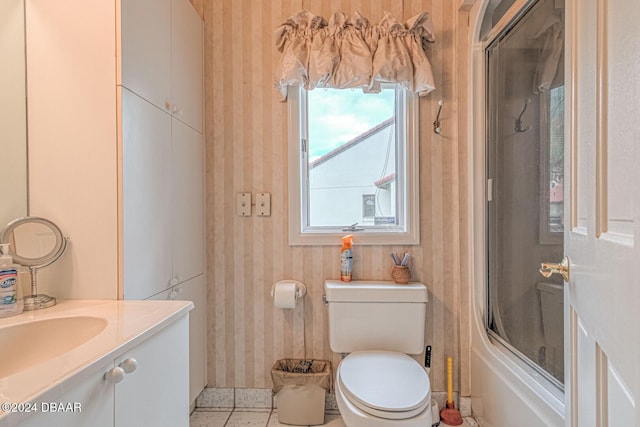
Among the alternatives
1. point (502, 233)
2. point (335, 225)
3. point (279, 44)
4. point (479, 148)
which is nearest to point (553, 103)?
point (479, 148)

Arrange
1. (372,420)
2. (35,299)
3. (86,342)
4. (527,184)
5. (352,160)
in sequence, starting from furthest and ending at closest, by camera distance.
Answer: (352,160), (527,184), (372,420), (35,299), (86,342)

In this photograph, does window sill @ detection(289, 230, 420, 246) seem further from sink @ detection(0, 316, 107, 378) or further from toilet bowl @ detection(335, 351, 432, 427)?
sink @ detection(0, 316, 107, 378)

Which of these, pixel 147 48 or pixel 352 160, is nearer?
pixel 147 48

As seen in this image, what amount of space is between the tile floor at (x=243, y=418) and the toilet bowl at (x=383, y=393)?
0.47m

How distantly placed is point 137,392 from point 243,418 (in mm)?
1131

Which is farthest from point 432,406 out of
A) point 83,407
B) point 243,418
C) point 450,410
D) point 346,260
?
point 83,407

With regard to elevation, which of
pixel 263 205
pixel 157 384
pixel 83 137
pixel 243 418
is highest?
pixel 83 137

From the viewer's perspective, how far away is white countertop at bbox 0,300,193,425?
1.76 feet

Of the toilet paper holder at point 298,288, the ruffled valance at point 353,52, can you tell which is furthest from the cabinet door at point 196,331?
the ruffled valance at point 353,52

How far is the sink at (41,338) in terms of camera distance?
86 centimetres

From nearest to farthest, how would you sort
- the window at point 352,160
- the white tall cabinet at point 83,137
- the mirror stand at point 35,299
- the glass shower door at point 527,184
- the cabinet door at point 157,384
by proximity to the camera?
the cabinet door at point 157,384, the mirror stand at point 35,299, the white tall cabinet at point 83,137, the glass shower door at point 527,184, the window at point 352,160

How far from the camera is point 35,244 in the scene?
1.09m

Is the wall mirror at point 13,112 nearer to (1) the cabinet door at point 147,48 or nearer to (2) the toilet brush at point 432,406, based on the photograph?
(1) the cabinet door at point 147,48

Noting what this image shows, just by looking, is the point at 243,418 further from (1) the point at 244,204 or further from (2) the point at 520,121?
(2) the point at 520,121
